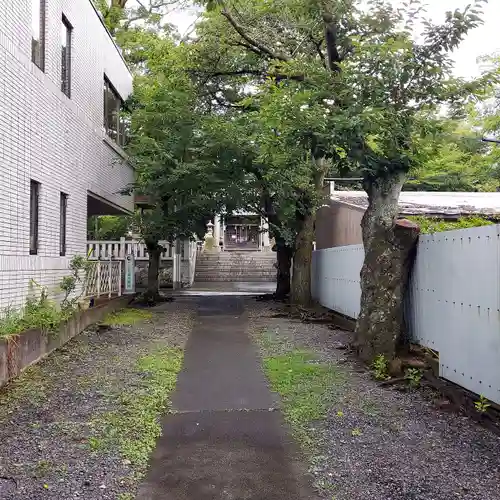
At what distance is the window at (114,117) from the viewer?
1595cm

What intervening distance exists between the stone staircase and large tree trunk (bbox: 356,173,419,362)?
2306 cm

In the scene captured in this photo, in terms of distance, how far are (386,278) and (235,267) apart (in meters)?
25.2

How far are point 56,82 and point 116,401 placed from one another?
22.7 ft

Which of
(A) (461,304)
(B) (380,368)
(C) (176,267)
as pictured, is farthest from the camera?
(C) (176,267)

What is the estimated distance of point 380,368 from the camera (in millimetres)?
7633

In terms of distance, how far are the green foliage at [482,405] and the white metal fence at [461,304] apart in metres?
0.06

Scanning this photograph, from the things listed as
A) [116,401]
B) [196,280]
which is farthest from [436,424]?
[196,280]

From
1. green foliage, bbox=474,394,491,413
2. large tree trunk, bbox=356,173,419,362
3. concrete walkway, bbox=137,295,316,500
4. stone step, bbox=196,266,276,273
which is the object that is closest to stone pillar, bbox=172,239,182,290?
stone step, bbox=196,266,276,273

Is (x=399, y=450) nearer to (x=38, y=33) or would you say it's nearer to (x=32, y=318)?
(x=32, y=318)

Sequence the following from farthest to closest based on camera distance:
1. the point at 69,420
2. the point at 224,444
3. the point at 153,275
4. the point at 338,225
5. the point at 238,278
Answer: the point at 238,278, the point at 153,275, the point at 338,225, the point at 69,420, the point at 224,444

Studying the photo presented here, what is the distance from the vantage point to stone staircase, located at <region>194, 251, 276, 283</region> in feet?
104

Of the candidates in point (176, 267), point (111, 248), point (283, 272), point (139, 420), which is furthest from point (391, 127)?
point (176, 267)

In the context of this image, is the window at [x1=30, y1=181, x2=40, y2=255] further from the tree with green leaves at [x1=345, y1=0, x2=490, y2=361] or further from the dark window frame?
the tree with green leaves at [x1=345, y1=0, x2=490, y2=361]

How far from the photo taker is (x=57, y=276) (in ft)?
35.4
